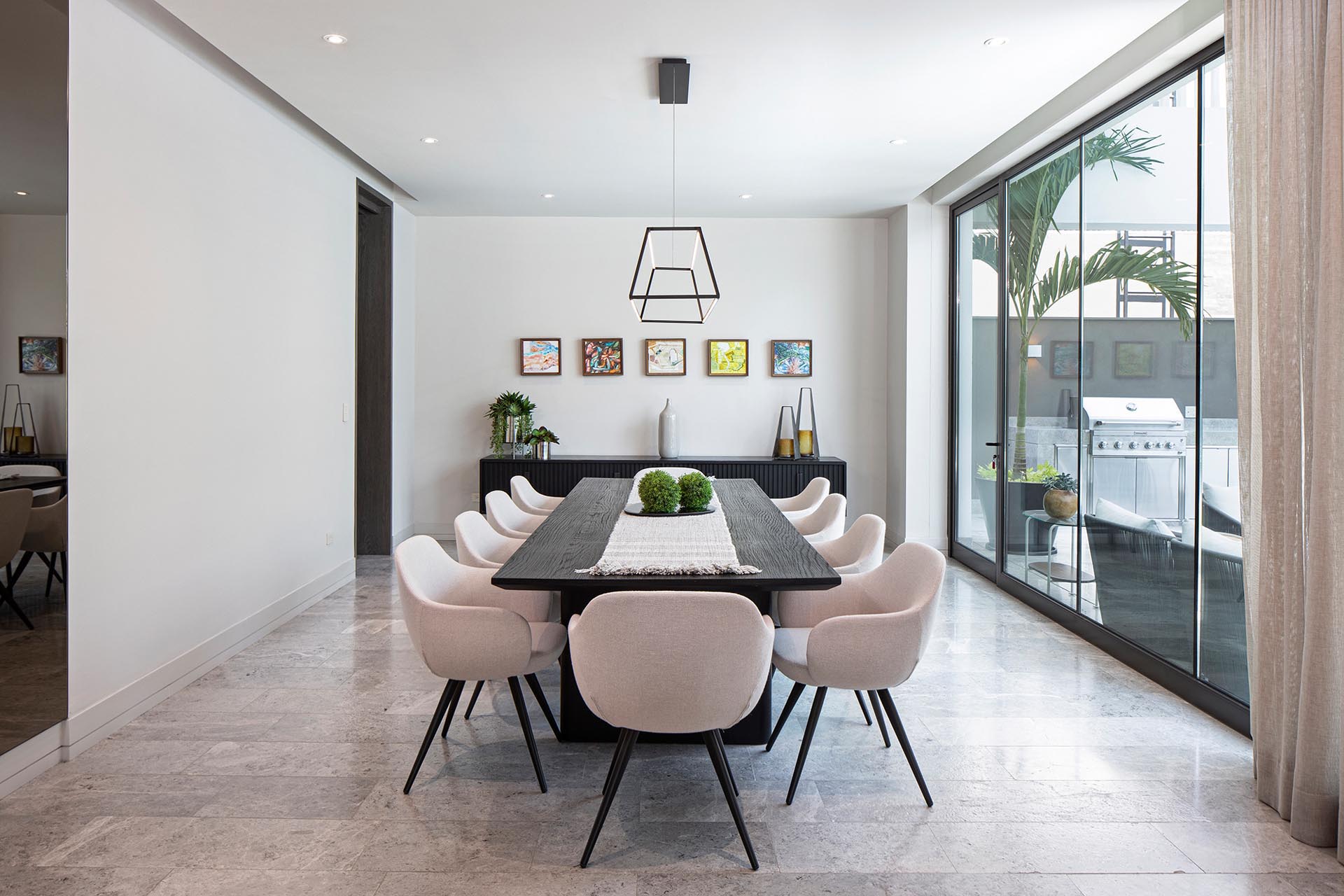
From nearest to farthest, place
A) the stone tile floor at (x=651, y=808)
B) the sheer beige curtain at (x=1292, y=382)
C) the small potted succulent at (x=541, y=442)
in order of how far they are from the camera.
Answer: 1. the stone tile floor at (x=651, y=808)
2. the sheer beige curtain at (x=1292, y=382)
3. the small potted succulent at (x=541, y=442)

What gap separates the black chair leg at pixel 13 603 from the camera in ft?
8.57

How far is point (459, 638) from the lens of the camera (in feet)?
8.06

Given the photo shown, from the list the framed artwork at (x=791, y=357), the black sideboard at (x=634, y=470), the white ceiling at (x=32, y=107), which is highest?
the white ceiling at (x=32, y=107)

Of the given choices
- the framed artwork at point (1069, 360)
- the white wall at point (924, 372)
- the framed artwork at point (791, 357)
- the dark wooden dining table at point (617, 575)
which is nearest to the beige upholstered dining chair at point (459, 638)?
the dark wooden dining table at point (617, 575)

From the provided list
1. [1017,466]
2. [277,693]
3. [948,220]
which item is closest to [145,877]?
[277,693]

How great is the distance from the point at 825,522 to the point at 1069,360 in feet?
5.34

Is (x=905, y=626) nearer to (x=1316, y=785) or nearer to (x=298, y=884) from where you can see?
(x=1316, y=785)

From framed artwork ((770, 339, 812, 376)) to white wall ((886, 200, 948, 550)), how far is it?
0.79 metres

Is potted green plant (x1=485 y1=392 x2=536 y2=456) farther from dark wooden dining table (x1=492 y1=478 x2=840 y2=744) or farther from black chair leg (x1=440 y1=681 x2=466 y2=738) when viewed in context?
black chair leg (x1=440 y1=681 x2=466 y2=738)

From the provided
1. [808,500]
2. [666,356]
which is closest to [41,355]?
[808,500]

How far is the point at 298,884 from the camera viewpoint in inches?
83.5

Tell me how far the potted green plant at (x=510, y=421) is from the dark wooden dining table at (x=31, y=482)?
13.4ft

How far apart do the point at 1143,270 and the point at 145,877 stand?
431 cm

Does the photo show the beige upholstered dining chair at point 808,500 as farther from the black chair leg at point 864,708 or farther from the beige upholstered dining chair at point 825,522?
the black chair leg at point 864,708
